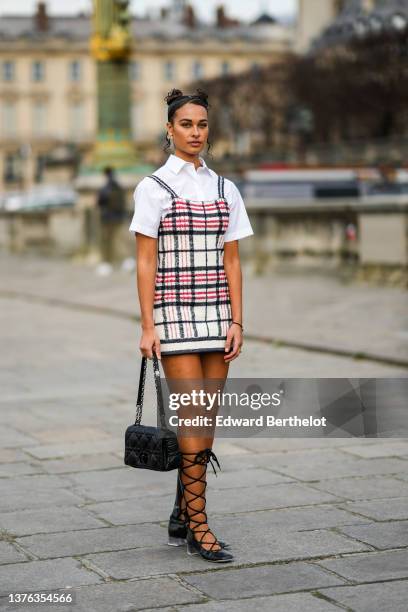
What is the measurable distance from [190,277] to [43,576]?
1215 millimetres

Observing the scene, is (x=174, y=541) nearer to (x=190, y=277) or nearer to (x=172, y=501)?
(x=172, y=501)

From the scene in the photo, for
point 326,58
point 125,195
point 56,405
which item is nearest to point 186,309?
point 56,405

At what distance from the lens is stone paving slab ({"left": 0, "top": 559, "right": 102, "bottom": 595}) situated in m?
4.83

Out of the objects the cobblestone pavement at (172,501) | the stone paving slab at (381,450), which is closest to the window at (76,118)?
the cobblestone pavement at (172,501)

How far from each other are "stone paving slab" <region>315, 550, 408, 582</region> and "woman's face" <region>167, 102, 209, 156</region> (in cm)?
161

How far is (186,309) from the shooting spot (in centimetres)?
520

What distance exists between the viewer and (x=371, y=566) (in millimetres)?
5059

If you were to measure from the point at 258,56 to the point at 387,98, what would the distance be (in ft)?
183

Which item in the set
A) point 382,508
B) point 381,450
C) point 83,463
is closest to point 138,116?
point 381,450

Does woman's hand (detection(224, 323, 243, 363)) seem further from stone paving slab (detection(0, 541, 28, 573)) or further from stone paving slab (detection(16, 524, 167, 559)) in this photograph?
stone paving slab (detection(0, 541, 28, 573))

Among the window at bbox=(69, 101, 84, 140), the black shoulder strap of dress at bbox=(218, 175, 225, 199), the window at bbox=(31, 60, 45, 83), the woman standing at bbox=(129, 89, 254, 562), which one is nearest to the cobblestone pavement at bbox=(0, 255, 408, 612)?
the woman standing at bbox=(129, 89, 254, 562)

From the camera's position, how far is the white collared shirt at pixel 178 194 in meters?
5.16

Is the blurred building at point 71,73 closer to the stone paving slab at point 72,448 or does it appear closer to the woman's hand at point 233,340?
the stone paving slab at point 72,448

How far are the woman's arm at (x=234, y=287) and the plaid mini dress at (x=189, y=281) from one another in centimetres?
3
